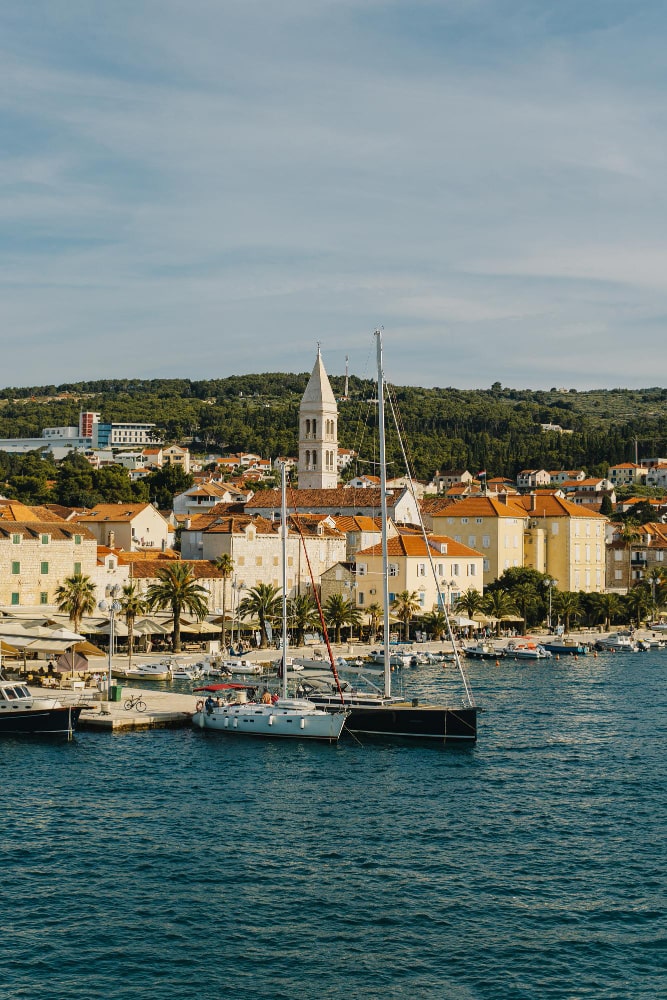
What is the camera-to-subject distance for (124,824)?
3231 centimetres

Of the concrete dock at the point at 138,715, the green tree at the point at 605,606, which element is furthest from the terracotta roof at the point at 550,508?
the concrete dock at the point at 138,715

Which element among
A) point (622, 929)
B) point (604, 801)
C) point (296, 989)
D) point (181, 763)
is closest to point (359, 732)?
point (181, 763)

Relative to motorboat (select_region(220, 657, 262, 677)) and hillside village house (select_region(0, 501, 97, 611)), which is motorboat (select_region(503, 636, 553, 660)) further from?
hillside village house (select_region(0, 501, 97, 611))

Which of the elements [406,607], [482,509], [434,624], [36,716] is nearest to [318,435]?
[482,509]

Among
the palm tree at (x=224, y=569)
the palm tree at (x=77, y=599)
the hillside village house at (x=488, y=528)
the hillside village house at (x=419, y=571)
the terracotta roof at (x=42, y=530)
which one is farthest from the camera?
the hillside village house at (x=488, y=528)

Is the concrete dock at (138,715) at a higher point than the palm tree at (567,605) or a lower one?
lower

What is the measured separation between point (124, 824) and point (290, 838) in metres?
4.76

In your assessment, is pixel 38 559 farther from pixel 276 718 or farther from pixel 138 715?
pixel 276 718

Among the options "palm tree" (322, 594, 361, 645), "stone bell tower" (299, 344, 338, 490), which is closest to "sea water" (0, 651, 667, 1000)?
"palm tree" (322, 594, 361, 645)

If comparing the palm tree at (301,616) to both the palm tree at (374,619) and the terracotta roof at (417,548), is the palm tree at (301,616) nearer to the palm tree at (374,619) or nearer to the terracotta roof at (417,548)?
the palm tree at (374,619)

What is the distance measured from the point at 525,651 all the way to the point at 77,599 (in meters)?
32.5

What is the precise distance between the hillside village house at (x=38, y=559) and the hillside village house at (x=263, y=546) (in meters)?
13.3

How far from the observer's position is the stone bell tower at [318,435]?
124m

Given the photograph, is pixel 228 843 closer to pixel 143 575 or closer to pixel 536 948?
pixel 536 948
